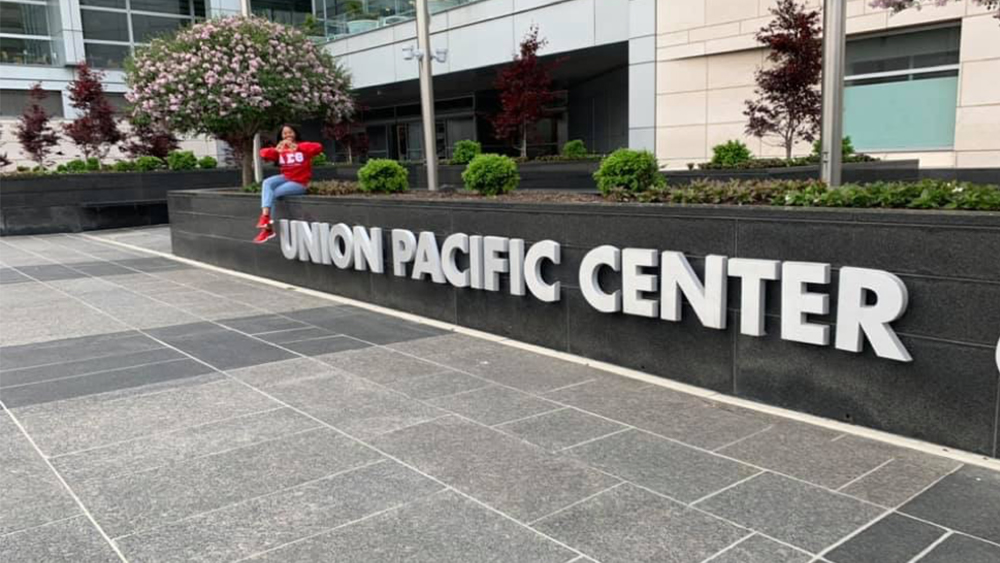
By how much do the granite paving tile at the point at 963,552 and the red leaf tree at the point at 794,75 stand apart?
1113cm

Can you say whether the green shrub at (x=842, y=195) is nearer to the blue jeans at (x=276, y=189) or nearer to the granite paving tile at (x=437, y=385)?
the granite paving tile at (x=437, y=385)

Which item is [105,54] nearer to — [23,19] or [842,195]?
[23,19]

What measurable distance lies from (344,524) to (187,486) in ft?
3.62

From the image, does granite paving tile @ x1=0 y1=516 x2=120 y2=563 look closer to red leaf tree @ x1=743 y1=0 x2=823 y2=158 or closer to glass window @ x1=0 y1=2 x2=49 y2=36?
red leaf tree @ x1=743 y1=0 x2=823 y2=158

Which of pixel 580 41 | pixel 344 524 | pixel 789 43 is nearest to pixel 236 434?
pixel 344 524

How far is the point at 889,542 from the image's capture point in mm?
3689

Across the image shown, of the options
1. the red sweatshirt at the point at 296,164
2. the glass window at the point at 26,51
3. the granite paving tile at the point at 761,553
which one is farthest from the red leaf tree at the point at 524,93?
the glass window at the point at 26,51

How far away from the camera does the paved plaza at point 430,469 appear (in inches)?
148

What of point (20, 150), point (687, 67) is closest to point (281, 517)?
point (687, 67)

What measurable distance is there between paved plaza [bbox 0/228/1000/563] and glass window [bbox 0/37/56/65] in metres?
29.1

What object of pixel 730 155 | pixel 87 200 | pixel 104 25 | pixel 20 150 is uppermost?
pixel 104 25

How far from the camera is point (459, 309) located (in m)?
8.53

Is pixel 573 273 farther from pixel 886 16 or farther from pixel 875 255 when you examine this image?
pixel 886 16

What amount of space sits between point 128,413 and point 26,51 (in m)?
32.1
